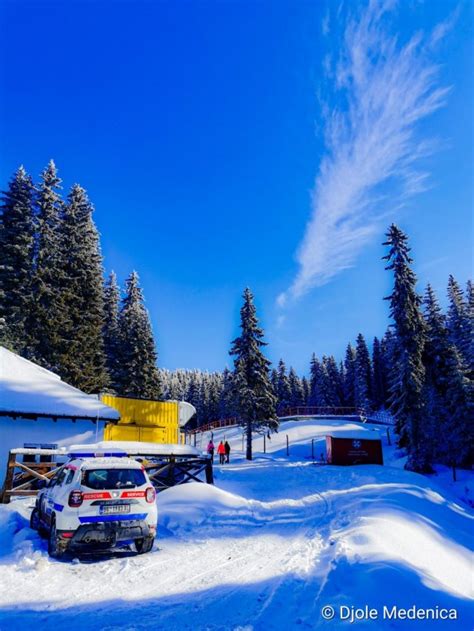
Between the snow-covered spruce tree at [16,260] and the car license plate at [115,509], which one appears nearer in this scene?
the car license plate at [115,509]

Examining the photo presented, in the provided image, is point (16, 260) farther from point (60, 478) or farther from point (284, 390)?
point (284, 390)

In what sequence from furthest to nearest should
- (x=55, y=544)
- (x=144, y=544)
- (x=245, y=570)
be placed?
(x=144, y=544)
(x=55, y=544)
(x=245, y=570)

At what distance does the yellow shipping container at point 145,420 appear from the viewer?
86.7 feet

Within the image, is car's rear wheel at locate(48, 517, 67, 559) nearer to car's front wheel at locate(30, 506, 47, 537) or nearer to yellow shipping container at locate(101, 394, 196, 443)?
car's front wheel at locate(30, 506, 47, 537)

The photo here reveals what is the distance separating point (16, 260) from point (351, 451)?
2918 centimetres

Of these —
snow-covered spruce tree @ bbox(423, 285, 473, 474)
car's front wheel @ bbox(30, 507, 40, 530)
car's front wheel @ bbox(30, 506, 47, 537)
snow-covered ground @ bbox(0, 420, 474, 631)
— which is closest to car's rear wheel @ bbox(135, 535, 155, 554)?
snow-covered ground @ bbox(0, 420, 474, 631)

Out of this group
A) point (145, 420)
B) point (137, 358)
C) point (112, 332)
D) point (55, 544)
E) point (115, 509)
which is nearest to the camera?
point (55, 544)

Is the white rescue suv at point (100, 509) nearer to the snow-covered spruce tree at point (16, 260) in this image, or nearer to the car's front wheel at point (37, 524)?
the car's front wheel at point (37, 524)

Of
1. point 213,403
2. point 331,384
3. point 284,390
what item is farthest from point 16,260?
point 213,403

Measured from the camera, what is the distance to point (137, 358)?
42.3 metres

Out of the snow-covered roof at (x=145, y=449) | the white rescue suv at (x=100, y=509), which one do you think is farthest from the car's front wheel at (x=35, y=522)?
the snow-covered roof at (x=145, y=449)

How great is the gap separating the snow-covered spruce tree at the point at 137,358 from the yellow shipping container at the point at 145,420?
1134 cm

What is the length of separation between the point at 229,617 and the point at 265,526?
5964 mm

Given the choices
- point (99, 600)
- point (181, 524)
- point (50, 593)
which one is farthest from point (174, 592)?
point (181, 524)
